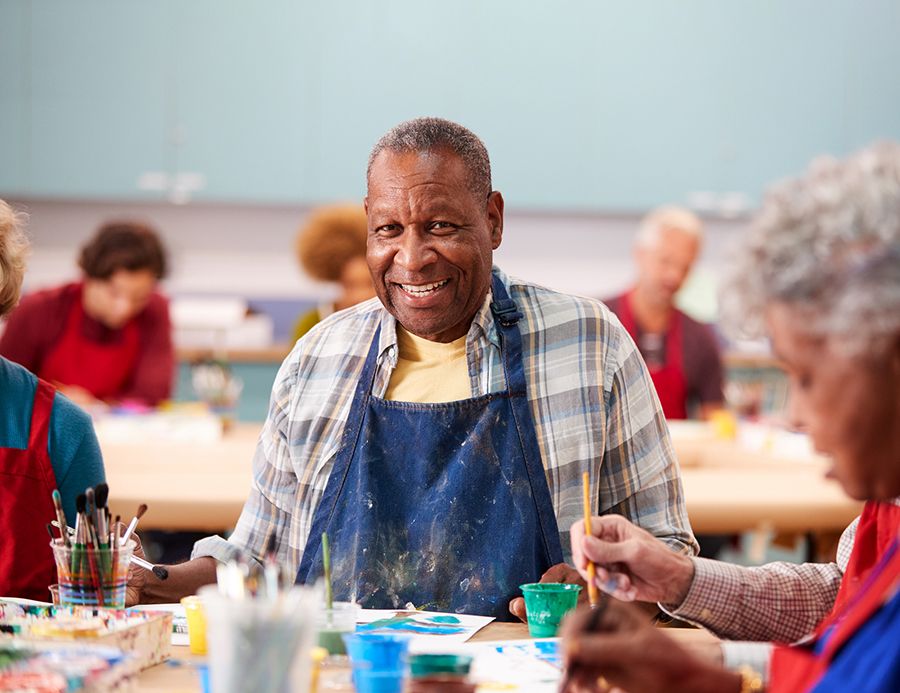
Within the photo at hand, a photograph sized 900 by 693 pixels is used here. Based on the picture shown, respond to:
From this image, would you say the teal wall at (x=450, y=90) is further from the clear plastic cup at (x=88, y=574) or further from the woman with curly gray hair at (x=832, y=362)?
the woman with curly gray hair at (x=832, y=362)

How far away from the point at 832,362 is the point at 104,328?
4.45 m

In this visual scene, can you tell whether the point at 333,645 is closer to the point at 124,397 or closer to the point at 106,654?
the point at 106,654

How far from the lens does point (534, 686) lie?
5.07 feet

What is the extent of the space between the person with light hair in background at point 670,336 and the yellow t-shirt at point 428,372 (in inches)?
116

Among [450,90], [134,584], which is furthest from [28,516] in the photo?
[450,90]

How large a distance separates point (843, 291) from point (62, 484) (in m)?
1.47

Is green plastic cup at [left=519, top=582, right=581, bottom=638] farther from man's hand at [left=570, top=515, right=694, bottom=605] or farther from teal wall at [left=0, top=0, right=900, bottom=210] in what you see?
teal wall at [left=0, top=0, right=900, bottom=210]

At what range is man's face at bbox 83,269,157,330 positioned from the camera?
5.08 m

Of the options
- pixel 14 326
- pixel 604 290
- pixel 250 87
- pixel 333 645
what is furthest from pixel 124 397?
pixel 333 645

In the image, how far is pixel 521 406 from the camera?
7.28 feet

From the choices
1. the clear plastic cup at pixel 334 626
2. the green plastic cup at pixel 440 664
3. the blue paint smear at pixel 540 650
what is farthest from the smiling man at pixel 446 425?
the green plastic cup at pixel 440 664

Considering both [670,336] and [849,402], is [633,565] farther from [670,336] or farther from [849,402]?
[670,336]

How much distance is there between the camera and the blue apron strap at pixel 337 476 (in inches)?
85.0

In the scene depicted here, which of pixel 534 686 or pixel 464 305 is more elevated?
pixel 464 305
